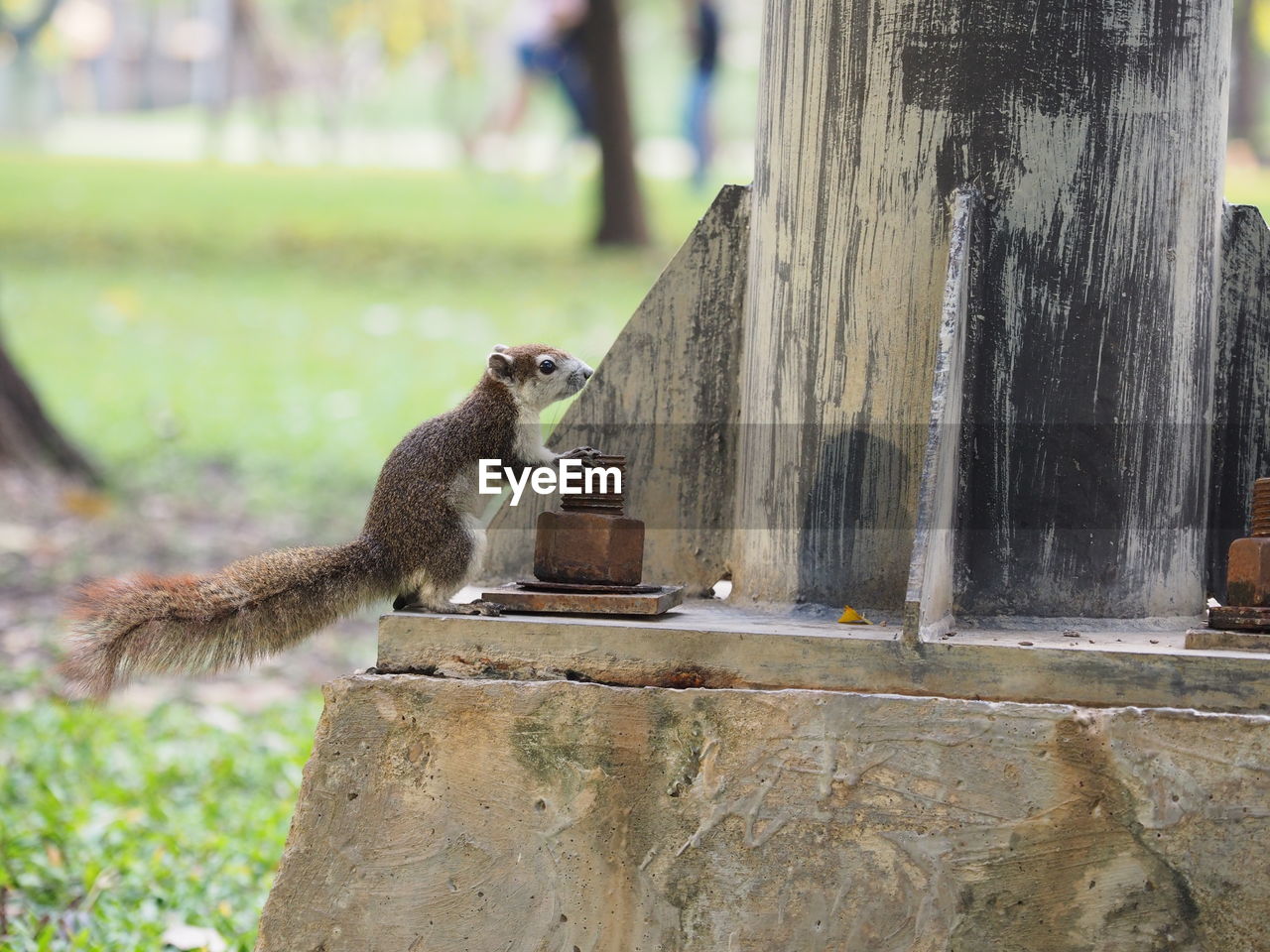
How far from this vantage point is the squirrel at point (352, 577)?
2766mm

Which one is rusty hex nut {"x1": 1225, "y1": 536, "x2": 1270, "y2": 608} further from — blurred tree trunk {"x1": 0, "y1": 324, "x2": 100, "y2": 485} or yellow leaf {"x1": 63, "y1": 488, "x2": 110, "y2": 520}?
blurred tree trunk {"x1": 0, "y1": 324, "x2": 100, "y2": 485}

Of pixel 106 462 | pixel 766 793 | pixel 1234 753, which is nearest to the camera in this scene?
pixel 1234 753

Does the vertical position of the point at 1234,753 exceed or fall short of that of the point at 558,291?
it falls short

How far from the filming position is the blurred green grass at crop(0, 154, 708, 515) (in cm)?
933

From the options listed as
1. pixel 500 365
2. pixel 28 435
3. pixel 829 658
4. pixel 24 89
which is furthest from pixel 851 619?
pixel 24 89

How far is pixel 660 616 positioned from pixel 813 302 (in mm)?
672

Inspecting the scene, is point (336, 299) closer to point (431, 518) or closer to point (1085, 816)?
point (431, 518)

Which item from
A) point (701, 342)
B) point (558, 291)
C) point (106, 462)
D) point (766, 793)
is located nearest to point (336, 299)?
point (558, 291)

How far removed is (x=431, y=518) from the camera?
114 inches

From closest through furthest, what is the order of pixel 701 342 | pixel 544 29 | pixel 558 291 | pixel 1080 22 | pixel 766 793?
pixel 766 793 → pixel 1080 22 → pixel 701 342 → pixel 558 291 → pixel 544 29

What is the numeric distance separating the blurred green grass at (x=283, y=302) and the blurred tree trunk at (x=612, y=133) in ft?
1.26

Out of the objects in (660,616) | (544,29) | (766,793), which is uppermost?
(544,29)

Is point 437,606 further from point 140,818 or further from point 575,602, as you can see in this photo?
point 140,818

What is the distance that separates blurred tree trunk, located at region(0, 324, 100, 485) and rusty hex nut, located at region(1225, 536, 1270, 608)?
21.6 feet
